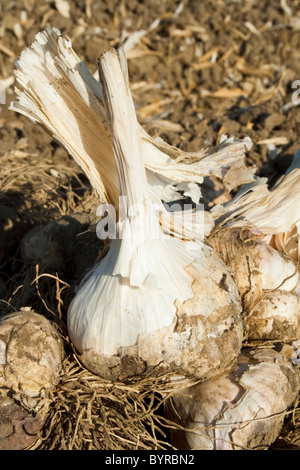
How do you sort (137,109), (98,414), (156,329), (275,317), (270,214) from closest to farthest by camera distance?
(156,329)
(98,414)
(275,317)
(270,214)
(137,109)

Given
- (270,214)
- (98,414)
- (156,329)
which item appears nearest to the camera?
(156,329)

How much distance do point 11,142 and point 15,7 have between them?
1.70 m

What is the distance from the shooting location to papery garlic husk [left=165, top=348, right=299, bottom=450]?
1485 millimetres

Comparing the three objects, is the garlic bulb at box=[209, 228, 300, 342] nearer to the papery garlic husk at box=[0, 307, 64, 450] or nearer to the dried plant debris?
the dried plant debris

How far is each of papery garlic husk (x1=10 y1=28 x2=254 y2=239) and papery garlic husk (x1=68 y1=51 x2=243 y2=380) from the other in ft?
0.38

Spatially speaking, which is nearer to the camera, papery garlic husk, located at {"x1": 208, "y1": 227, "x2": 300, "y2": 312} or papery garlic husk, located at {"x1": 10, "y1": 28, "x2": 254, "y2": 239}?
papery garlic husk, located at {"x1": 10, "y1": 28, "x2": 254, "y2": 239}

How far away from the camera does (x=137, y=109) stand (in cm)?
352

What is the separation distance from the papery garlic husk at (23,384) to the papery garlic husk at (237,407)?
421mm

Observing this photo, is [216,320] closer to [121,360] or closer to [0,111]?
[121,360]

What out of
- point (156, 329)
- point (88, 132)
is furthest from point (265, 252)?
point (88, 132)

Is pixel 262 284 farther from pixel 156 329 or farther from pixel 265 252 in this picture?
pixel 156 329

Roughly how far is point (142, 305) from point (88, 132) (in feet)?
1.89

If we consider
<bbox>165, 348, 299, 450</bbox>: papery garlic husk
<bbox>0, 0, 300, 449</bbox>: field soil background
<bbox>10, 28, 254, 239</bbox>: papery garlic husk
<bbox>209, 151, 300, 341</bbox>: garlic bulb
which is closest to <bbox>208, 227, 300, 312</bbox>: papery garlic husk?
<bbox>209, 151, 300, 341</bbox>: garlic bulb
